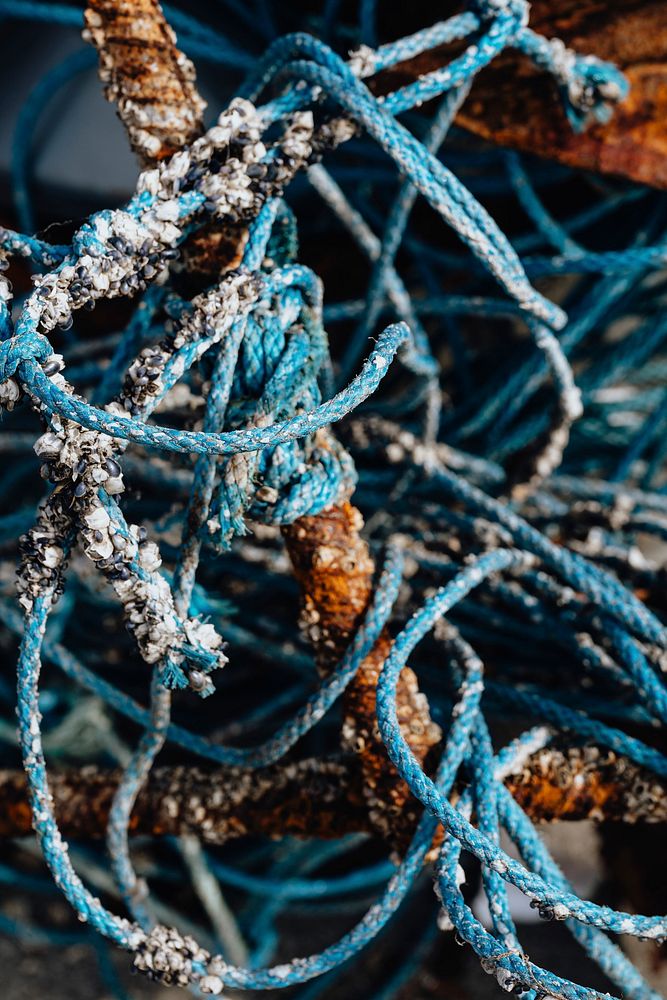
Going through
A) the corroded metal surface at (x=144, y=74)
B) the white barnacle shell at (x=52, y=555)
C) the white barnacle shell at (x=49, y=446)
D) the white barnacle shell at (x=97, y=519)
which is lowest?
the white barnacle shell at (x=52, y=555)

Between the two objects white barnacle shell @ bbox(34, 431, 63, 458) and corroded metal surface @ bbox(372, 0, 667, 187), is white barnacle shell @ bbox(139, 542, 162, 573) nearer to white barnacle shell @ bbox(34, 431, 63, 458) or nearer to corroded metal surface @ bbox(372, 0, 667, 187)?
white barnacle shell @ bbox(34, 431, 63, 458)

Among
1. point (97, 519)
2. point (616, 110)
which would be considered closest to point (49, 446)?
point (97, 519)

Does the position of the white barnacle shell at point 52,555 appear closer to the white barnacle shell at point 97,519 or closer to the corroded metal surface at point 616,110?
the white barnacle shell at point 97,519

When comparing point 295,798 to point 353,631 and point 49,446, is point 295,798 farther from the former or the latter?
point 49,446

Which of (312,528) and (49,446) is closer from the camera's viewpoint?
(49,446)

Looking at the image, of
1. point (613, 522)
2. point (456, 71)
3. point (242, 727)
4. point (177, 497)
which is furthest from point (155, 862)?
point (456, 71)

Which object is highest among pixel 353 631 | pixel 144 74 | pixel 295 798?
pixel 144 74

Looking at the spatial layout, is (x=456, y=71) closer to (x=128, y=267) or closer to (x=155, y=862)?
(x=128, y=267)

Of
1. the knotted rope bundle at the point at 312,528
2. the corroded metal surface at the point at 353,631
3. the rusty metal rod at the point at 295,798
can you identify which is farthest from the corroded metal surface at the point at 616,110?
the rusty metal rod at the point at 295,798
